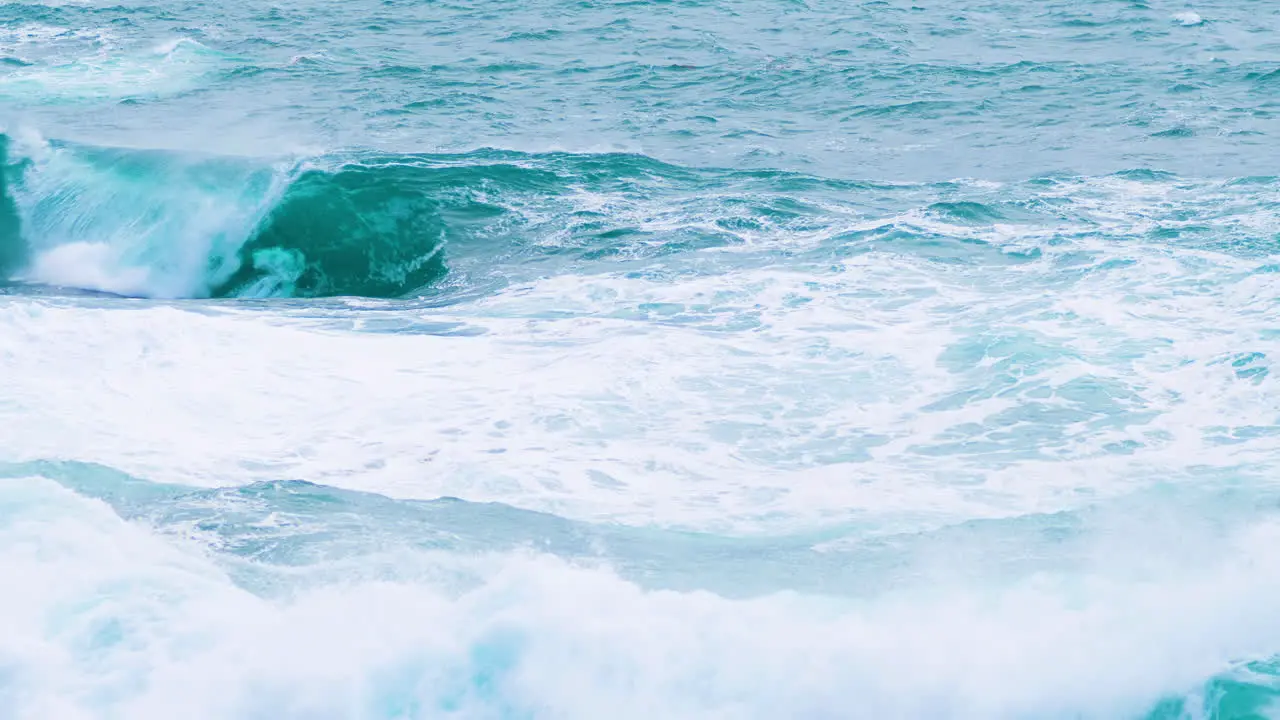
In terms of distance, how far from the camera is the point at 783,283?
9945 mm

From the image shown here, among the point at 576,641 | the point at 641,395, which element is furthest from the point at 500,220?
the point at 576,641

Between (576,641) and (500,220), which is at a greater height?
(500,220)

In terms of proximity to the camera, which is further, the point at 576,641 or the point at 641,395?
the point at 641,395

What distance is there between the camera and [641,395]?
804 centimetres

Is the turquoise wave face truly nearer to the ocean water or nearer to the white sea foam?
the ocean water

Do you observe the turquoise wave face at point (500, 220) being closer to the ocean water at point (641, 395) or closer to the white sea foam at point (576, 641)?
the ocean water at point (641, 395)

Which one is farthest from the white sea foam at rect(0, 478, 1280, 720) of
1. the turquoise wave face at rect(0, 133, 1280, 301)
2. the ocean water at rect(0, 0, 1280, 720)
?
the turquoise wave face at rect(0, 133, 1280, 301)

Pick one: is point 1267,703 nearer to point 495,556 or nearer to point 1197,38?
point 495,556

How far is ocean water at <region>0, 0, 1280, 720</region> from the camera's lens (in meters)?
5.27

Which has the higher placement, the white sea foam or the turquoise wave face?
the turquoise wave face

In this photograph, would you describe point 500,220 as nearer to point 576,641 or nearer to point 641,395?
point 641,395

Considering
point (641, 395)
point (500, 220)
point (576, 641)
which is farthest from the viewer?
point (500, 220)

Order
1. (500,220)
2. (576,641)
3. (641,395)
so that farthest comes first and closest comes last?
(500,220)
(641,395)
(576,641)

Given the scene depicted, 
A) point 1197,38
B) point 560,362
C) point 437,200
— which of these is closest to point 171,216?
point 437,200
